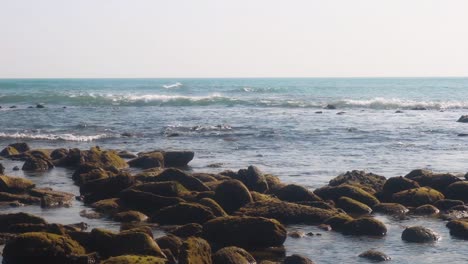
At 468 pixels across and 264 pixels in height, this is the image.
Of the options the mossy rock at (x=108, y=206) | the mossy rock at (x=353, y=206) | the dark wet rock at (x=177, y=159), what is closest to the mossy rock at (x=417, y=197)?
the mossy rock at (x=353, y=206)

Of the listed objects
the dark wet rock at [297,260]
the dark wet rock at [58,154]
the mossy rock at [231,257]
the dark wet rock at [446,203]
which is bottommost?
the dark wet rock at [58,154]

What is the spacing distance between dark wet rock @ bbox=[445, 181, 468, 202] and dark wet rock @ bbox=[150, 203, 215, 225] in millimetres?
7484

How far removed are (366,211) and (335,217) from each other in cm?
216

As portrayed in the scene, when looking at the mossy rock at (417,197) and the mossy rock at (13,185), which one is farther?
the mossy rock at (13,185)

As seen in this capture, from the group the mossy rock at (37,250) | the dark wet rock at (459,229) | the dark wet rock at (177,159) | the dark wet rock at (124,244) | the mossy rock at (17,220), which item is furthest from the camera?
the dark wet rock at (177,159)

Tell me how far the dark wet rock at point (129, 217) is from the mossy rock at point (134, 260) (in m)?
4.82

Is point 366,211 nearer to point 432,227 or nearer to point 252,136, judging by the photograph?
point 432,227

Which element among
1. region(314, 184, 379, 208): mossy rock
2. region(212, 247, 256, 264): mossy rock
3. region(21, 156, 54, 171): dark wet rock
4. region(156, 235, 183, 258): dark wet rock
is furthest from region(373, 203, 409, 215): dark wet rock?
region(21, 156, 54, 171): dark wet rock

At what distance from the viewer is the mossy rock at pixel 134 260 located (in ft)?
38.9

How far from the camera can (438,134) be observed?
138 feet

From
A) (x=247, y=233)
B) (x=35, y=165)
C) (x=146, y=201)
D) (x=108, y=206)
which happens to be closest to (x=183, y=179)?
(x=146, y=201)

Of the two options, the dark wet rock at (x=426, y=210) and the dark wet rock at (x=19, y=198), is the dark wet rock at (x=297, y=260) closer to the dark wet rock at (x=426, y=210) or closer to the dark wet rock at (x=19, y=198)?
the dark wet rock at (x=426, y=210)

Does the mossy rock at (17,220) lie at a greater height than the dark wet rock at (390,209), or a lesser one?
greater

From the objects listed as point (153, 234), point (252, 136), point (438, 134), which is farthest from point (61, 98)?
point (153, 234)
